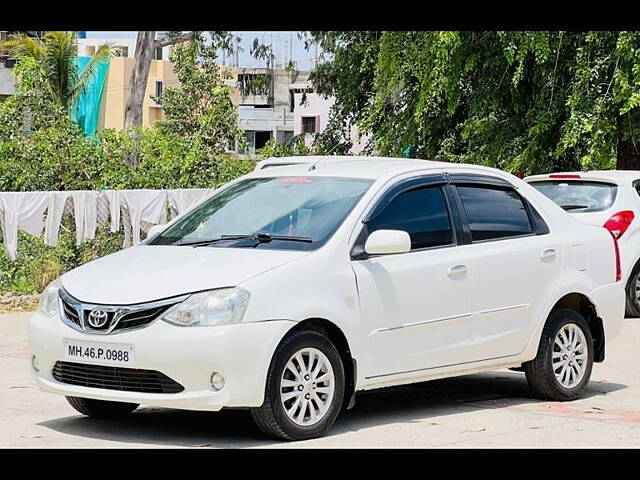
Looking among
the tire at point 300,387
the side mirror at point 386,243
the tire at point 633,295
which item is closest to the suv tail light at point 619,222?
the tire at point 633,295

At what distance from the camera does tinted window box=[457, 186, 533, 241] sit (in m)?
9.49

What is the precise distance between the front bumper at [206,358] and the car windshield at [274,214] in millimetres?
895

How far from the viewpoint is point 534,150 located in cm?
2114

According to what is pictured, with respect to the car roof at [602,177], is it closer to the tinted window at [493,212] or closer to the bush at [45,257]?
the tinted window at [493,212]

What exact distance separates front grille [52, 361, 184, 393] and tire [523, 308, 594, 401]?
3.08m

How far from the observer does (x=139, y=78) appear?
4053 centimetres

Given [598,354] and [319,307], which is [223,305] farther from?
[598,354]

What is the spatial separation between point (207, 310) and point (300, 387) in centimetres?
77

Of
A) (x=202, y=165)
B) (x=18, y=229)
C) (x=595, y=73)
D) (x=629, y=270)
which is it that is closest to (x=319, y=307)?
(x=629, y=270)

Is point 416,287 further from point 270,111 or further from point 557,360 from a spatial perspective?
point 270,111

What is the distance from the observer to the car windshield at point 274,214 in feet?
28.4

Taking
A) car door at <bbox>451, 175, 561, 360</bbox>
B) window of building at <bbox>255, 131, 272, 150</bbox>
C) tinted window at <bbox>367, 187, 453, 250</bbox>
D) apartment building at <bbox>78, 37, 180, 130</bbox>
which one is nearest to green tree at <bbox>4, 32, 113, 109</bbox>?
apartment building at <bbox>78, 37, 180, 130</bbox>

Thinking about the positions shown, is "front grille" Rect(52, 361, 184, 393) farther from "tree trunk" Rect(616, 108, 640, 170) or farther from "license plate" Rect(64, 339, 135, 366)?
"tree trunk" Rect(616, 108, 640, 170)
